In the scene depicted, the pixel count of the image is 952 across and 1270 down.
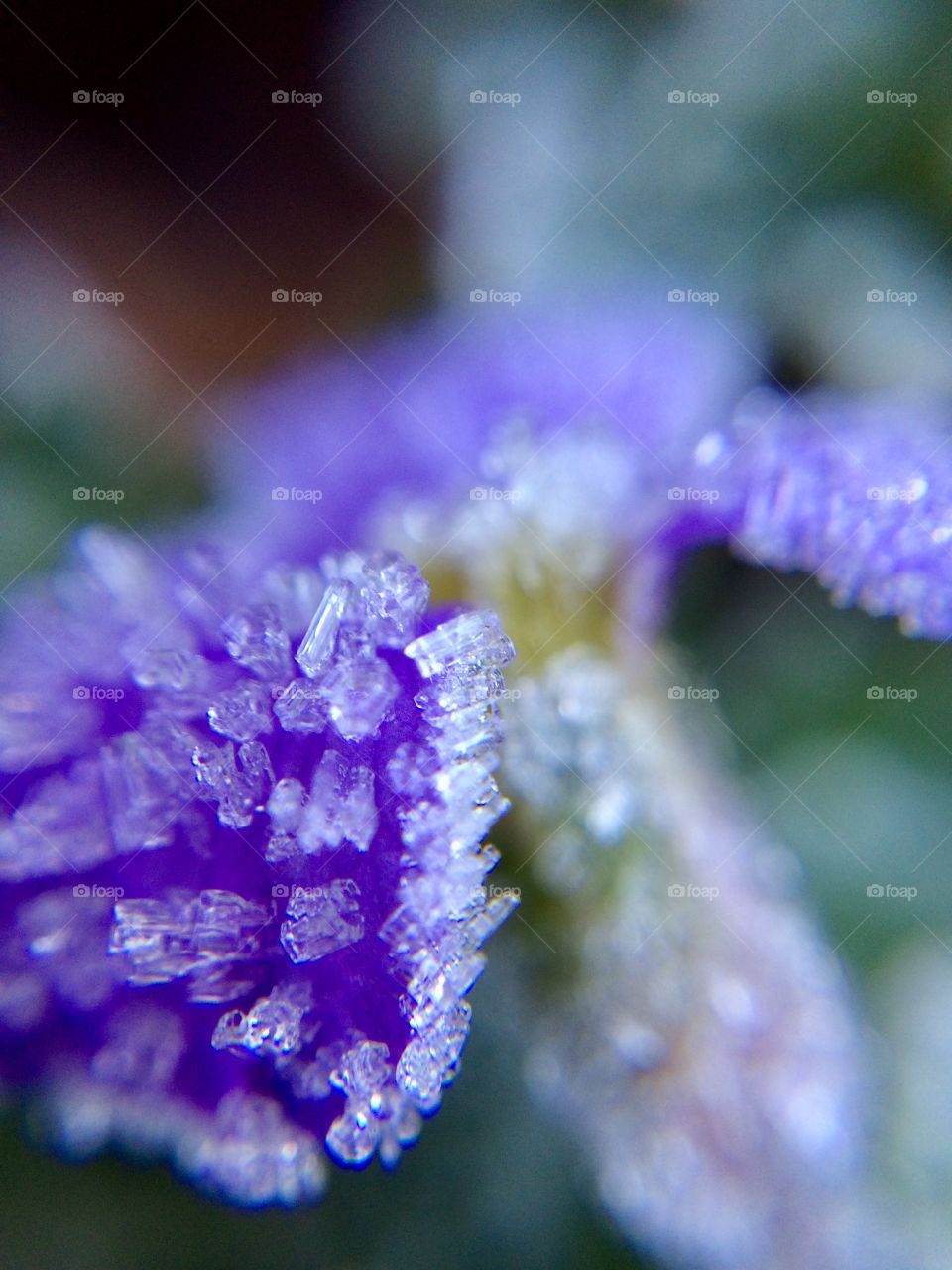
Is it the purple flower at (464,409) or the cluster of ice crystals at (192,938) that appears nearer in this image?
the cluster of ice crystals at (192,938)

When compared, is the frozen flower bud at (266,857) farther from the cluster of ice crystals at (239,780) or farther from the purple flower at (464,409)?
the purple flower at (464,409)

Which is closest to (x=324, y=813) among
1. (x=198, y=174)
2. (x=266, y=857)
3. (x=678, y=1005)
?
(x=266, y=857)

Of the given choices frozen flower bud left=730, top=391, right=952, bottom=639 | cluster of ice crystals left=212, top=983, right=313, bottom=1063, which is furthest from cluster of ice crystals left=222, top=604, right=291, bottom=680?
frozen flower bud left=730, top=391, right=952, bottom=639

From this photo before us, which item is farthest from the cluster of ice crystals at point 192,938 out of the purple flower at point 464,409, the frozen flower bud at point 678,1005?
the purple flower at point 464,409

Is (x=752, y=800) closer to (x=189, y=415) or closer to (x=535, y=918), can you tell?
(x=535, y=918)

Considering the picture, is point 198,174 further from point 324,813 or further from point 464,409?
point 324,813

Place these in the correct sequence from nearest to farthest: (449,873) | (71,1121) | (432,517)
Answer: (449,873), (71,1121), (432,517)

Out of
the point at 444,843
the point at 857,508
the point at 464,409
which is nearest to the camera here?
the point at 444,843

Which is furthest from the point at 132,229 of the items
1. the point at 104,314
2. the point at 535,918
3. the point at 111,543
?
the point at 535,918
